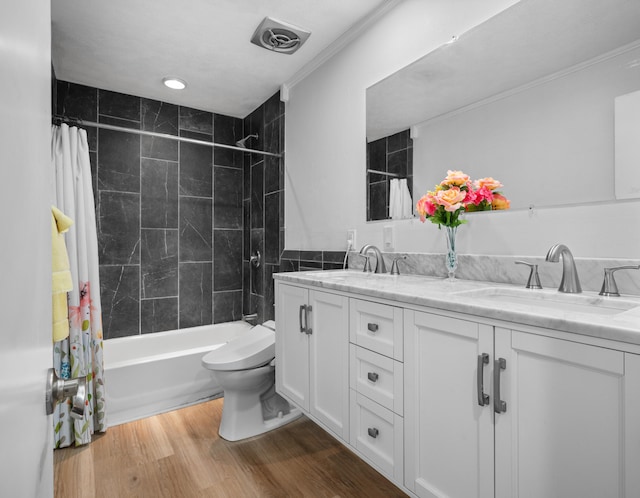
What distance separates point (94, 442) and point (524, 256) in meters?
2.44

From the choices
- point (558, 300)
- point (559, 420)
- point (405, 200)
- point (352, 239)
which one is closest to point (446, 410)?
point (559, 420)

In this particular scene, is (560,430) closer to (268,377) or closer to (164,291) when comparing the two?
(268,377)

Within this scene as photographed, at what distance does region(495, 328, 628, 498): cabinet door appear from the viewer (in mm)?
696

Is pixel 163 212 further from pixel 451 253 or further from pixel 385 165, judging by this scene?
pixel 451 253

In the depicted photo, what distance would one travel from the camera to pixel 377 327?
1245mm

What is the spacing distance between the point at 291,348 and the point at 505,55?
155 centimetres

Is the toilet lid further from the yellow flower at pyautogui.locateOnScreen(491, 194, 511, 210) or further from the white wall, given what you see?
the yellow flower at pyautogui.locateOnScreen(491, 194, 511, 210)

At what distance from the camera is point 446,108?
1638 mm

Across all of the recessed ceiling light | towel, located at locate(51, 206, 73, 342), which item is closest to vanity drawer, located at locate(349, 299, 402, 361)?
towel, located at locate(51, 206, 73, 342)

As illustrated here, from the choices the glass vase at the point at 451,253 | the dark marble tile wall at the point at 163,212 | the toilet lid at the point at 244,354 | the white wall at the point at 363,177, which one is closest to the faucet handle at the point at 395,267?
the white wall at the point at 363,177

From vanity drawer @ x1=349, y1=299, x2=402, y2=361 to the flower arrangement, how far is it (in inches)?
20.3

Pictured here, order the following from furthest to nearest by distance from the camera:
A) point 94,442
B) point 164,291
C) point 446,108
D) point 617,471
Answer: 1. point 164,291
2. point 94,442
3. point 446,108
4. point 617,471

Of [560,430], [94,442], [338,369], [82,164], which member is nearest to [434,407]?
[560,430]

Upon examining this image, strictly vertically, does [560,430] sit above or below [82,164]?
below
